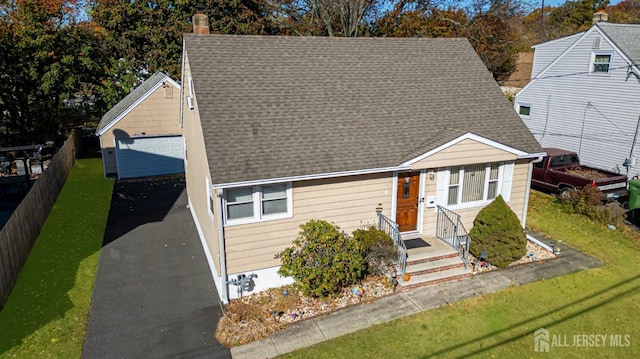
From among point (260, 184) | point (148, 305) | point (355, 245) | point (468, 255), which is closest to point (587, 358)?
point (468, 255)

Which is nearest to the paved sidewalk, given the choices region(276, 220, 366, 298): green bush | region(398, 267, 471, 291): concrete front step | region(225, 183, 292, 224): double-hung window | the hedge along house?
region(398, 267, 471, 291): concrete front step

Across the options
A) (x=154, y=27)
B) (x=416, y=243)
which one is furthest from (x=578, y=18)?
(x=416, y=243)

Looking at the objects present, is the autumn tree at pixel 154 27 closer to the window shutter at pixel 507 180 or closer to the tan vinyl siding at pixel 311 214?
the tan vinyl siding at pixel 311 214

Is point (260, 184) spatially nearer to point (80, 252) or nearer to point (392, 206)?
point (392, 206)

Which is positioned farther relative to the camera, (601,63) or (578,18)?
(578,18)

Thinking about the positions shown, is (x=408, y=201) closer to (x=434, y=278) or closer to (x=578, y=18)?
(x=434, y=278)

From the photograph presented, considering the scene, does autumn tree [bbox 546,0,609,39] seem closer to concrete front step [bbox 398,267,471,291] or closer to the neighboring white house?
the neighboring white house

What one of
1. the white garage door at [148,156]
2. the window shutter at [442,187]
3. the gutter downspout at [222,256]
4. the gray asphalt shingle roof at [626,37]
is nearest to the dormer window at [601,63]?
the gray asphalt shingle roof at [626,37]
